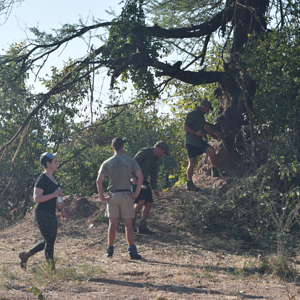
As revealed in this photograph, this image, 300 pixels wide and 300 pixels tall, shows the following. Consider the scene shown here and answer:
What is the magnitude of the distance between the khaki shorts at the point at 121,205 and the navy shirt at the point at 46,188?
1067mm

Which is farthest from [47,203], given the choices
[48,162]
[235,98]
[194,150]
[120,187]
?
[235,98]

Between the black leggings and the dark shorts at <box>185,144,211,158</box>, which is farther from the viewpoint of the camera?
the dark shorts at <box>185,144,211,158</box>

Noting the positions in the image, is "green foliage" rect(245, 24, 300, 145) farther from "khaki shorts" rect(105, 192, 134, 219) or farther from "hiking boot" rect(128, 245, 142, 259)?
"hiking boot" rect(128, 245, 142, 259)

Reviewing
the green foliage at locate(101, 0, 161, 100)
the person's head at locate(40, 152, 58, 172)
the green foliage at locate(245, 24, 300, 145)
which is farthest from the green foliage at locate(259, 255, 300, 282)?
the green foliage at locate(101, 0, 161, 100)

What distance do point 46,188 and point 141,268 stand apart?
175 centimetres

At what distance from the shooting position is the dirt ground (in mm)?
4117

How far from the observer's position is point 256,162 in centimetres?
780

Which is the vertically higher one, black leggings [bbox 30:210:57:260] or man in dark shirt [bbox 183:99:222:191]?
man in dark shirt [bbox 183:99:222:191]

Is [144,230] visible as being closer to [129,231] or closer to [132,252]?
[132,252]

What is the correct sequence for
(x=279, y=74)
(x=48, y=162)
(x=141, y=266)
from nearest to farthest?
1. (x=48, y=162)
2. (x=141, y=266)
3. (x=279, y=74)

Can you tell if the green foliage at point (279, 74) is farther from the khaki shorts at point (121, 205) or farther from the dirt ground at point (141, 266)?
the khaki shorts at point (121, 205)

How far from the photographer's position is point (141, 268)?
5.26 meters

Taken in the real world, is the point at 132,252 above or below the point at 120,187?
below

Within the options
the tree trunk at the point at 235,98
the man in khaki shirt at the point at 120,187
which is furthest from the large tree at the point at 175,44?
the man in khaki shirt at the point at 120,187
